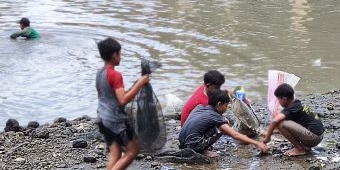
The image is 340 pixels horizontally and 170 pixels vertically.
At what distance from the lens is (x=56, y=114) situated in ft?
32.0

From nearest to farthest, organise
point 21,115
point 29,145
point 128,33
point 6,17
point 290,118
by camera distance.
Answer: point 290,118 → point 29,145 → point 21,115 → point 128,33 → point 6,17

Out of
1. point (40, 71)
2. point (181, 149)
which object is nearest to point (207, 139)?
point (181, 149)

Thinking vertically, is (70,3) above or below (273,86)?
below

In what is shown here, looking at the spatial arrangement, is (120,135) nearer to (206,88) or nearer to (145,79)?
(145,79)

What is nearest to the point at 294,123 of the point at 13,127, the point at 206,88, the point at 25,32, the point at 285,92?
the point at 285,92

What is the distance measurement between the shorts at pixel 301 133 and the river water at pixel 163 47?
4289 millimetres

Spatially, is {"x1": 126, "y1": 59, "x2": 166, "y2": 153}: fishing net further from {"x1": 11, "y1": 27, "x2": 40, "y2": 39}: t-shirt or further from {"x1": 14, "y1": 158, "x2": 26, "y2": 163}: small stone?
{"x1": 11, "y1": 27, "x2": 40, "y2": 39}: t-shirt

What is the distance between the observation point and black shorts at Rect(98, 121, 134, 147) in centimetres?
510

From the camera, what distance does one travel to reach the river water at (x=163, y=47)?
36.0 ft

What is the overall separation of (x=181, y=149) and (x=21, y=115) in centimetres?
429

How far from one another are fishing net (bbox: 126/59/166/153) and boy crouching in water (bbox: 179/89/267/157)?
0.62 m

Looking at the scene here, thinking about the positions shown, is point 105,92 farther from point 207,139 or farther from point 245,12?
point 245,12

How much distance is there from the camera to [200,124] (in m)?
6.14

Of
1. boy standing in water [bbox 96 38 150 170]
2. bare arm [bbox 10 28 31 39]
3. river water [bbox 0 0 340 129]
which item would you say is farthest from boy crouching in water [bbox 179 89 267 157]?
bare arm [bbox 10 28 31 39]
